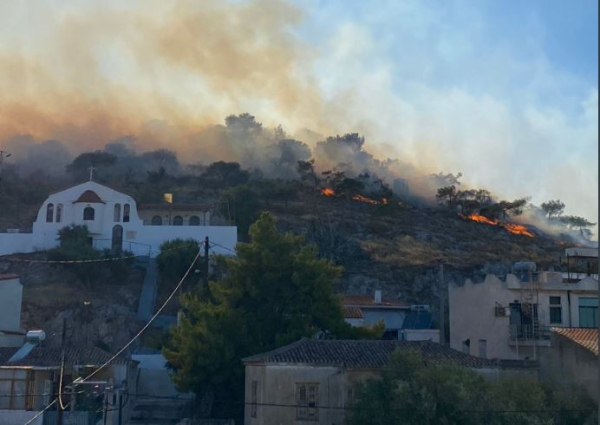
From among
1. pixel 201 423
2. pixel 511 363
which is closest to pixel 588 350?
pixel 511 363

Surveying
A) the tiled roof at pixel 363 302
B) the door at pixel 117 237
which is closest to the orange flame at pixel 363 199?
the door at pixel 117 237

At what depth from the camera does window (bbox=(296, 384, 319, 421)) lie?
117ft

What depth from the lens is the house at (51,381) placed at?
38.7 m

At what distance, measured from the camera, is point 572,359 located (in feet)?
117

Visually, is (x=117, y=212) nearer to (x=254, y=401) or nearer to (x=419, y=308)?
(x=419, y=308)

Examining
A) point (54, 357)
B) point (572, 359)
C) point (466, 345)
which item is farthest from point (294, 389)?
point (466, 345)

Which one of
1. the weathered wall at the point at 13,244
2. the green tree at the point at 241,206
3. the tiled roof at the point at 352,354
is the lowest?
the tiled roof at the point at 352,354

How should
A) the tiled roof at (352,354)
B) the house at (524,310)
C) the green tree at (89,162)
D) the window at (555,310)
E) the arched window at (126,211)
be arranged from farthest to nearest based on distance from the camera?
the green tree at (89,162)
the arched window at (126,211)
the window at (555,310)
the house at (524,310)
the tiled roof at (352,354)

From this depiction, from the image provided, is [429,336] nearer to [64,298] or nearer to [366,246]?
[64,298]

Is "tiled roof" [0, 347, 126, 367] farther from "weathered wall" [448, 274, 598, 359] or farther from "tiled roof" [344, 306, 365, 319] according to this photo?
"weathered wall" [448, 274, 598, 359]

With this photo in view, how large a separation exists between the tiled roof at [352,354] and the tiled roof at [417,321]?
19.0 m

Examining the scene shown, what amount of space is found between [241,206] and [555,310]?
5022cm

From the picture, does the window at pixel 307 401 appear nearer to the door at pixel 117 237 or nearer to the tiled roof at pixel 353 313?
the tiled roof at pixel 353 313

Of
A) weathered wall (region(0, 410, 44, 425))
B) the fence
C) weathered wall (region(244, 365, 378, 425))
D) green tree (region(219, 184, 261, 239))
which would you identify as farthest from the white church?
weathered wall (region(244, 365, 378, 425))
